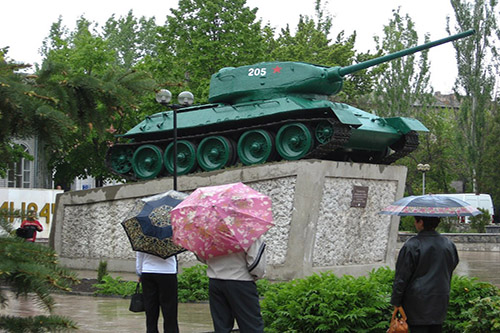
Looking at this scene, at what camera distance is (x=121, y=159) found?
21.4 m

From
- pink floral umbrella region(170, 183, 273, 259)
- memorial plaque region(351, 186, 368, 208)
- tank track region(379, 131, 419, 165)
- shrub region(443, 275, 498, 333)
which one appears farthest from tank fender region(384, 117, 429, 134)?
pink floral umbrella region(170, 183, 273, 259)

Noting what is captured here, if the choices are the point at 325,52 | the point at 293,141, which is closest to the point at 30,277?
the point at 293,141

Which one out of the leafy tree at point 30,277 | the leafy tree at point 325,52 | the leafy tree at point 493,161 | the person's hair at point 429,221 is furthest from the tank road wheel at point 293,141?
the leafy tree at point 493,161

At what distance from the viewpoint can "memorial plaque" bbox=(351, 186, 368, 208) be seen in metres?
18.1

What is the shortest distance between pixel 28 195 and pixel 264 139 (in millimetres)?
17161

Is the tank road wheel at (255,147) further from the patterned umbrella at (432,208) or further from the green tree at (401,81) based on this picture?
the green tree at (401,81)

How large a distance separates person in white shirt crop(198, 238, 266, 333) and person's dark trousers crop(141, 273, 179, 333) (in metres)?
1.81

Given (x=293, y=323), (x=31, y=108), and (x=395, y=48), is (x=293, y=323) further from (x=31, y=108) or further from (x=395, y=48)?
(x=395, y=48)

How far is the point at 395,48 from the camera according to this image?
51.1 metres

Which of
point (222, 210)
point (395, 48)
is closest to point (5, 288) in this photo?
point (222, 210)

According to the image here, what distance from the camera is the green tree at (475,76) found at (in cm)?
4325

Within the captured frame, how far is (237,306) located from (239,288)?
0.15m

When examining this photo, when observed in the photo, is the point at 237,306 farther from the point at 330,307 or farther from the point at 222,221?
the point at 330,307

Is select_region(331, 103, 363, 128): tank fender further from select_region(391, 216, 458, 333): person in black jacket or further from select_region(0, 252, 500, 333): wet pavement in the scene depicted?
select_region(391, 216, 458, 333): person in black jacket
